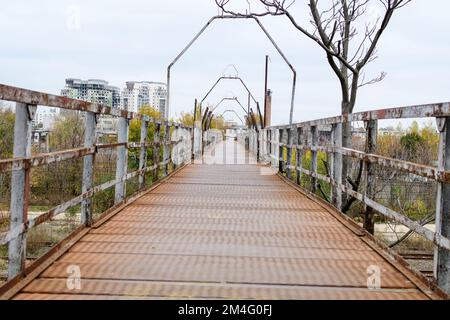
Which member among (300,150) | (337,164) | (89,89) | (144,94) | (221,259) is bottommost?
(221,259)

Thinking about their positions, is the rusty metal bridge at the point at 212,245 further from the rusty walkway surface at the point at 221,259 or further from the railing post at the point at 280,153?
the railing post at the point at 280,153

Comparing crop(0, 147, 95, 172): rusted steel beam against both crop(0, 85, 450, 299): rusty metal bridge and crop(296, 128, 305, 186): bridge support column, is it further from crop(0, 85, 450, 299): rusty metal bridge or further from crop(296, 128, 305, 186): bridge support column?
crop(296, 128, 305, 186): bridge support column

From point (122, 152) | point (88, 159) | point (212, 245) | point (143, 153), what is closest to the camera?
point (212, 245)

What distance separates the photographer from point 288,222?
16.7 feet

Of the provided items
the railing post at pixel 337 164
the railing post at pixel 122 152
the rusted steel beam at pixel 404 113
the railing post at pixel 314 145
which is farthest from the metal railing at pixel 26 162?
the railing post at pixel 314 145

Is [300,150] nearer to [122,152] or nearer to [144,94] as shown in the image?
[122,152]

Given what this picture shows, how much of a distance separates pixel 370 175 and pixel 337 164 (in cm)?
122

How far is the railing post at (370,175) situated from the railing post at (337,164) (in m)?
1.04

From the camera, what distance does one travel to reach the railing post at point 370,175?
14.5 ft

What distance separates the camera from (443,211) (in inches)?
111

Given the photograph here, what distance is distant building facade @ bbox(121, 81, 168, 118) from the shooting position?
66.8m

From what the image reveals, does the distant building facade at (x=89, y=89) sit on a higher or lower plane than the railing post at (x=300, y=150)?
higher

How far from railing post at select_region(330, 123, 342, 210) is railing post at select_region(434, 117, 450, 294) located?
265 centimetres

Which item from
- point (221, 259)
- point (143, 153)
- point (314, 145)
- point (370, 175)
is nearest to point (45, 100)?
point (221, 259)
